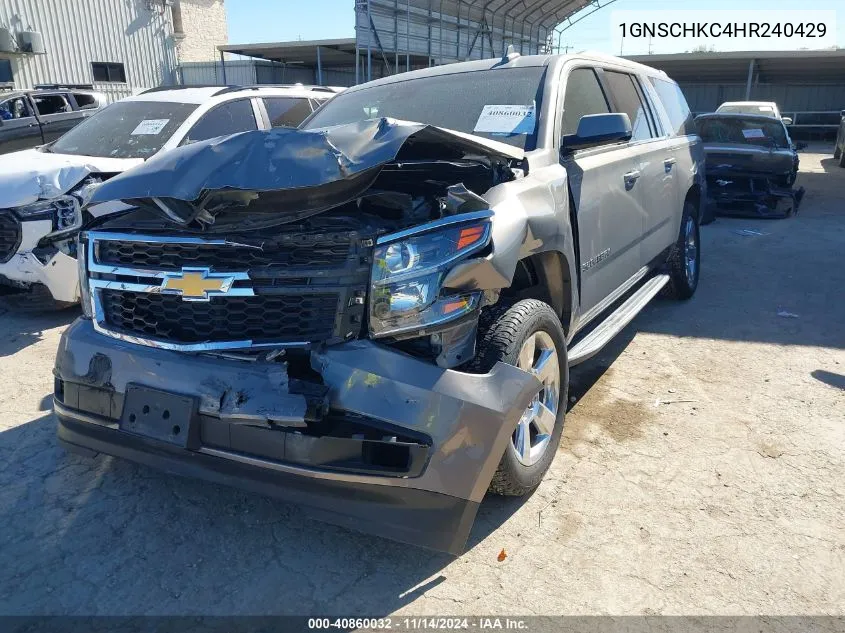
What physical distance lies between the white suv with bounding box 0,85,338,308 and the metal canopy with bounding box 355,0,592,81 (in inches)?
408

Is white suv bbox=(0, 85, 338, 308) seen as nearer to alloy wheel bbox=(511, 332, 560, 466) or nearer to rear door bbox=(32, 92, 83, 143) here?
alloy wheel bbox=(511, 332, 560, 466)

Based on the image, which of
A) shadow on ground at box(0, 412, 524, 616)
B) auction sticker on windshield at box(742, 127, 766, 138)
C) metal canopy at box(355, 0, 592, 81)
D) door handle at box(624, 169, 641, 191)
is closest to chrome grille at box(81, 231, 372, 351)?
shadow on ground at box(0, 412, 524, 616)

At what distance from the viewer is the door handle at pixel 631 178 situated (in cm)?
403

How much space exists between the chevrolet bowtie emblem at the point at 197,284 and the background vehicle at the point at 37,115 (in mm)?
9618

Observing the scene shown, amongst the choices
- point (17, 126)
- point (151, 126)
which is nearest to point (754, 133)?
point (151, 126)

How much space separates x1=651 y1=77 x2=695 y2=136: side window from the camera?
17.5 ft

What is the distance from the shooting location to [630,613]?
2264 mm

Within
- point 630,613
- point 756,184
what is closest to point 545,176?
point 630,613

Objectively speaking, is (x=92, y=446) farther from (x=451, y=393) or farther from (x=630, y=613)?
(x=630, y=613)

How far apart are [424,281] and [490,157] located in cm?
82

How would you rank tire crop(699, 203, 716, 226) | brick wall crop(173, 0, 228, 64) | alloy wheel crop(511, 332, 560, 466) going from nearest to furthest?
alloy wheel crop(511, 332, 560, 466) < tire crop(699, 203, 716, 226) < brick wall crop(173, 0, 228, 64)

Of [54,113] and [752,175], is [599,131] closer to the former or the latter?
[752,175]

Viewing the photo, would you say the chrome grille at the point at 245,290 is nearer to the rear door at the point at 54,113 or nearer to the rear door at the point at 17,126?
the rear door at the point at 17,126

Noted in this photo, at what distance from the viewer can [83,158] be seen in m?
5.58
